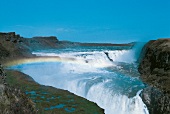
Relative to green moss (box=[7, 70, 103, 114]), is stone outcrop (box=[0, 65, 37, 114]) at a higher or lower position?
higher

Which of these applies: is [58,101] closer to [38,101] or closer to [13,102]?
[38,101]

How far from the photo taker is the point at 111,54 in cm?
5850

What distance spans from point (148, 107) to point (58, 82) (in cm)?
1340

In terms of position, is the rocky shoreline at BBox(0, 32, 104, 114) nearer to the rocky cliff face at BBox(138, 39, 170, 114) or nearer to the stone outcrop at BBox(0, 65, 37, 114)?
the stone outcrop at BBox(0, 65, 37, 114)

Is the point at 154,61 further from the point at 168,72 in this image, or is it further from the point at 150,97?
the point at 150,97

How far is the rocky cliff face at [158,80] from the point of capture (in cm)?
1630

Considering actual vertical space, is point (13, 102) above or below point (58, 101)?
above

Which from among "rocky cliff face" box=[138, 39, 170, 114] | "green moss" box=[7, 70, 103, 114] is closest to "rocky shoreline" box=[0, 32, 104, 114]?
"green moss" box=[7, 70, 103, 114]

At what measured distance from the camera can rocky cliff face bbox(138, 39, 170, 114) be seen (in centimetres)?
1630

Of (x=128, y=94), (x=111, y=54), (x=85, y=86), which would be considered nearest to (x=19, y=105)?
(x=128, y=94)

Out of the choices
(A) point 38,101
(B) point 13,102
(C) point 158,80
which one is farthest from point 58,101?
(B) point 13,102

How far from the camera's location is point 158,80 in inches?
767

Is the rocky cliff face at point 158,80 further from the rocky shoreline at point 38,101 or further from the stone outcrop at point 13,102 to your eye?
the stone outcrop at point 13,102

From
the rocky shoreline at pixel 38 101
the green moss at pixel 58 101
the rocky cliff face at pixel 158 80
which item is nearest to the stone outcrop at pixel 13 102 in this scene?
the rocky shoreline at pixel 38 101
